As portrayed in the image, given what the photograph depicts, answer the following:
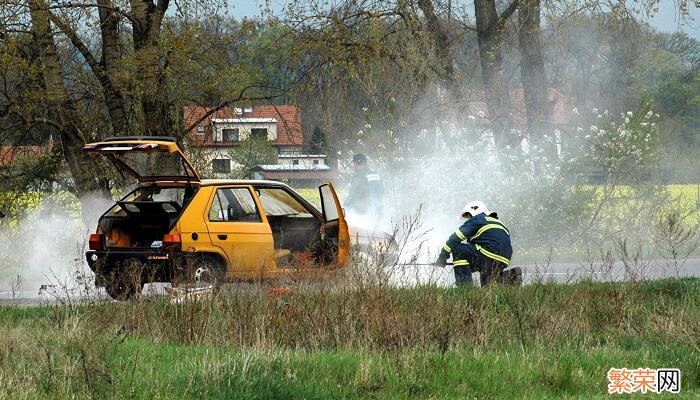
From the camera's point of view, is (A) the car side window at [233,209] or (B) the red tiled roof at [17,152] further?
(B) the red tiled roof at [17,152]

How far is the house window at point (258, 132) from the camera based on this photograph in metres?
25.5

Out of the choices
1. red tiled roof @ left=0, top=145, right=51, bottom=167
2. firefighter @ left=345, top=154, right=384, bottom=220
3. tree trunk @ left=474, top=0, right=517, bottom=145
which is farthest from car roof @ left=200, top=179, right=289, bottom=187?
tree trunk @ left=474, top=0, right=517, bottom=145

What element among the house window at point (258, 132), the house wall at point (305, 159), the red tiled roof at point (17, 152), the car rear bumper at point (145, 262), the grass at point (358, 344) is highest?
the house wall at point (305, 159)

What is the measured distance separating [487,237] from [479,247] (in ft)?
0.55

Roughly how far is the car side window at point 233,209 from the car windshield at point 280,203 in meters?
0.37

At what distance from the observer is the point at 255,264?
14844 mm

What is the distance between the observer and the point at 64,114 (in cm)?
2186

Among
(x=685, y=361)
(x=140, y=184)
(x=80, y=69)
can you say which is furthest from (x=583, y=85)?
(x=685, y=361)

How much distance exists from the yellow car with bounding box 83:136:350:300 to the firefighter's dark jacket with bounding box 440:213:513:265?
1.57m

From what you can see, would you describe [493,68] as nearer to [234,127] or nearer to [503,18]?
[503,18]

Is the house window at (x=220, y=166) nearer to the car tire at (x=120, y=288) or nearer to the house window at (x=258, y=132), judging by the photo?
the house window at (x=258, y=132)

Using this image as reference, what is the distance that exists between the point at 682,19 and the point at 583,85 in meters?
27.2

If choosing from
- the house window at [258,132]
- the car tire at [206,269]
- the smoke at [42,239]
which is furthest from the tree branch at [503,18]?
the car tire at [206,269]

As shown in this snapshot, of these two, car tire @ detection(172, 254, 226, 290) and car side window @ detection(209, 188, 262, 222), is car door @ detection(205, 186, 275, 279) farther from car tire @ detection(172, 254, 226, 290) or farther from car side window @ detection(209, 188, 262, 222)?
car tire @ detection(172, 254, 226, 290)
